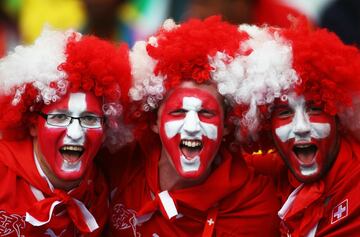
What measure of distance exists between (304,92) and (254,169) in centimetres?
68

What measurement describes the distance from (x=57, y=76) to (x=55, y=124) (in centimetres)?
25

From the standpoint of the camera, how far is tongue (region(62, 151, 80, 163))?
472 centimetres

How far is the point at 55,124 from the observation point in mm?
4703

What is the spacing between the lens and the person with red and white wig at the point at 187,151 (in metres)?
4.75

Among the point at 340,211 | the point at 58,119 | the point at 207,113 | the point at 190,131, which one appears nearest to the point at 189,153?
the point at 190,131

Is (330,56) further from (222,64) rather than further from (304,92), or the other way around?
(222,64)

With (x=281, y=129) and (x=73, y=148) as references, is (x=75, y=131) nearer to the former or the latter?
(x=73, y=148)

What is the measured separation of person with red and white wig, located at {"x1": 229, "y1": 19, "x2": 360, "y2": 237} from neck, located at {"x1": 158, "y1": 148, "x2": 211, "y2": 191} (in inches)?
16.7

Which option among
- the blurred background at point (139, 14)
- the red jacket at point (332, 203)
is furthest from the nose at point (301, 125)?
the blurred background at point (139, 14)

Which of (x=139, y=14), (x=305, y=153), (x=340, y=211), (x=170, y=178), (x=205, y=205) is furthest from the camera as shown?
(x=139, y=14)

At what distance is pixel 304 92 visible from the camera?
4.63m

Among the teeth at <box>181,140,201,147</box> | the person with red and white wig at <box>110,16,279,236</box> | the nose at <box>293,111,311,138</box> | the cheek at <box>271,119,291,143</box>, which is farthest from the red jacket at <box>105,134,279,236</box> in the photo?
the nose at <box>293,111,311,138</box>

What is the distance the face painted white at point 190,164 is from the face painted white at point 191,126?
0.11m

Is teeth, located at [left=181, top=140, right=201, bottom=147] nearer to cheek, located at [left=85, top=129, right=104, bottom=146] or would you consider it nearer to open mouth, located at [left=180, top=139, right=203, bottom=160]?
open mouth, located at [left=180, top=139, right=203, bottom=160]
